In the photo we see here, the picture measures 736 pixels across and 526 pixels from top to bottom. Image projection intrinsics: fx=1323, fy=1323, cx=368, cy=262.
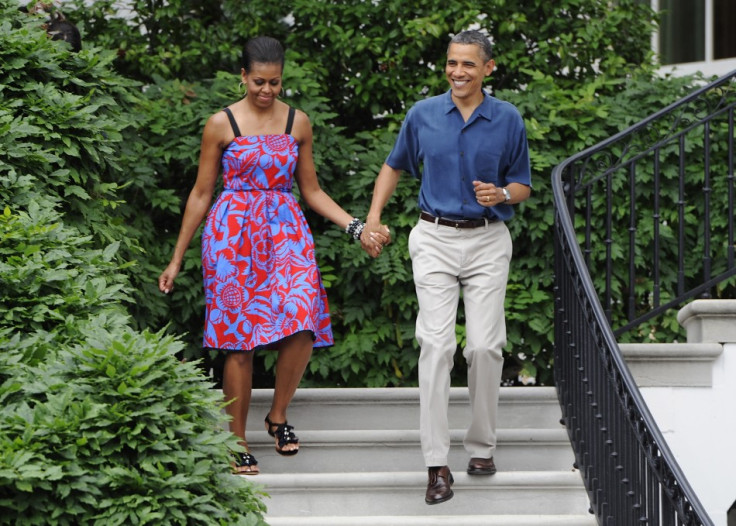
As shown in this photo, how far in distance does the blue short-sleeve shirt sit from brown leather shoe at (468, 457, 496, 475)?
1079 millimetres

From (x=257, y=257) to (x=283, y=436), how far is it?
2.76 ft

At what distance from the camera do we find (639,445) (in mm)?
5184

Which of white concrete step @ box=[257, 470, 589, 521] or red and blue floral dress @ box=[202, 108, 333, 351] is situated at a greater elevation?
red and blue floral dress @ box=[202, 108, 333, 351]

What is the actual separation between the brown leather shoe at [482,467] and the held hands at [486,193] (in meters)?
1.14

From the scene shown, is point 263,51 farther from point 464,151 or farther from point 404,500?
point 404,500

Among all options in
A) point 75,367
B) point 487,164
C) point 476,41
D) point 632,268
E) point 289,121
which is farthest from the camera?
point 632,268

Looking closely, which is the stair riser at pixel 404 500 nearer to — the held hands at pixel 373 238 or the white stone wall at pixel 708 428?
the white stone wall at pixel 708 428

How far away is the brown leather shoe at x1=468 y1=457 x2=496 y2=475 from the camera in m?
5.85

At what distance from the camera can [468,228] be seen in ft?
19.1

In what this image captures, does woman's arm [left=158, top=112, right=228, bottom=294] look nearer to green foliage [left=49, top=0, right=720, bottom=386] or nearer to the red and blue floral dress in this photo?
the red and blue floral dress

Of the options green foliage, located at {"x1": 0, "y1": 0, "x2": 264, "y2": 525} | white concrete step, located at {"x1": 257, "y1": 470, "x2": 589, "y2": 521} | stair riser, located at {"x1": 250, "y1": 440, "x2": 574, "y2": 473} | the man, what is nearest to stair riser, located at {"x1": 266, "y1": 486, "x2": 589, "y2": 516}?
white concrete step, located at {"x1": 257, "y1": 470, "x2": 589, "y2": 521}

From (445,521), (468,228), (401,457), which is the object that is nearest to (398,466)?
(401,457)

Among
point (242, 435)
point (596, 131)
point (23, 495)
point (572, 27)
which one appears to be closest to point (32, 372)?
point (23, 495)

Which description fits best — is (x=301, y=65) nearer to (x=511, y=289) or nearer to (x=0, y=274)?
(x=511, y=289)
